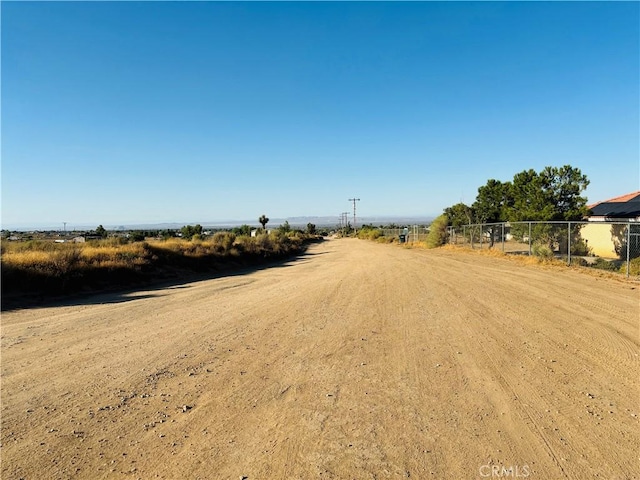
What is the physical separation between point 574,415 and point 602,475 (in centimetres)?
109

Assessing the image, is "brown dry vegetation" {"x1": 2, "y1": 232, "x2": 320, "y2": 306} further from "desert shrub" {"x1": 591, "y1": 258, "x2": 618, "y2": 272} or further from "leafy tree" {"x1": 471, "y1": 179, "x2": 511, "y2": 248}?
"leafy tree" {"x1": 471, "y1": 179, "x2": 511, "y2": 248}

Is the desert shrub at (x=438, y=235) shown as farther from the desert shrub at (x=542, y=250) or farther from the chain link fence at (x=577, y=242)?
the desert shrub at (x=542, y=250)

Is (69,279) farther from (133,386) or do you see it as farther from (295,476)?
(295,476)

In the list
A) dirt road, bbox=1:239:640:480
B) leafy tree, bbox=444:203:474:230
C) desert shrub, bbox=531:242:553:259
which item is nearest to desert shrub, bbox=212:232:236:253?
dirt road, bbox=1:239:640:480

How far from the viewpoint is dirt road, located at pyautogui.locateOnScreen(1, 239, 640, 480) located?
352cm

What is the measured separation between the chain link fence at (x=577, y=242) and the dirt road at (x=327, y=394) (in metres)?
11.2

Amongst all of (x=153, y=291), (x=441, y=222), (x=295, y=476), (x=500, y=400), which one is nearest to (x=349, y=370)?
(x=500, y=400)

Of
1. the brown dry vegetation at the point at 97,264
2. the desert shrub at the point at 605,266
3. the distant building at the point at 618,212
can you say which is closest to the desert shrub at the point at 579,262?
the desert shrub at the point at 605,266

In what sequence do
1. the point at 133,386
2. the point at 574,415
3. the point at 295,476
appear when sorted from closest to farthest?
1. the point at 295,476
2. the point at 574,415
3. the point at 133,386

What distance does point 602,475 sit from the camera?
3.32m

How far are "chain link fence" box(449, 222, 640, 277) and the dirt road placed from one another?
36.8ft

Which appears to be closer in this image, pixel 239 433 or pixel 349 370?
pixel 239 433

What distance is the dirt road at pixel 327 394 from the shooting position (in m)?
3.52

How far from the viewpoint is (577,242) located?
20.8 m
